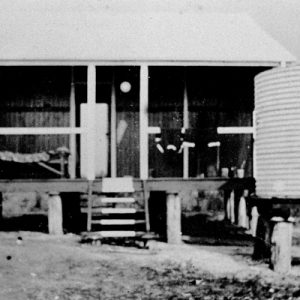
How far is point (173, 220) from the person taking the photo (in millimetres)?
12578

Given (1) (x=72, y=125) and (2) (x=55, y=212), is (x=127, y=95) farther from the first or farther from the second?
(2) (x=55, y=212)

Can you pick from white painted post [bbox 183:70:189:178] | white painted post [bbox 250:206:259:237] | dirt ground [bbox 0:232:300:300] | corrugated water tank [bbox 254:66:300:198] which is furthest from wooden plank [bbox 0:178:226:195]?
corrugated water tank [bbox 254:66:300:198]

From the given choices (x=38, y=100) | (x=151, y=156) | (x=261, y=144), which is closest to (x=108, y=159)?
(x=151, y=156)

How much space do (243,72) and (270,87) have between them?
6.55 meters

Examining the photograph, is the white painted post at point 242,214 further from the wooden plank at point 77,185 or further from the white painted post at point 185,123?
the wooden plank at point 77,185

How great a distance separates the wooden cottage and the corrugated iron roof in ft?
0.09

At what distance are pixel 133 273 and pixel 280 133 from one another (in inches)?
118

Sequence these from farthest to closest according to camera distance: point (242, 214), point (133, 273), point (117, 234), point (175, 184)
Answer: point (242, 214)
point (175, 184)
point (117, 234)
point (133, 273)

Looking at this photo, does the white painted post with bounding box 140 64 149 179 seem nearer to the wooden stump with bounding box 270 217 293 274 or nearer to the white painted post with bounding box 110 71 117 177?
the white painted post with bounding box 110 71 117 177

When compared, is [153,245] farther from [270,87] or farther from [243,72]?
[243,72]

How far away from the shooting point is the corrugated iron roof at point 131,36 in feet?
44.6

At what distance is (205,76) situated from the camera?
52.0 feet

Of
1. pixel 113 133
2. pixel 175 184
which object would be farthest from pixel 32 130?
pixel 175 184

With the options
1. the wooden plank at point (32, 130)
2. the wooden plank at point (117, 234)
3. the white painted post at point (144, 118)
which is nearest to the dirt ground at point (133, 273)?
the wooden plank at point (117, 234)
